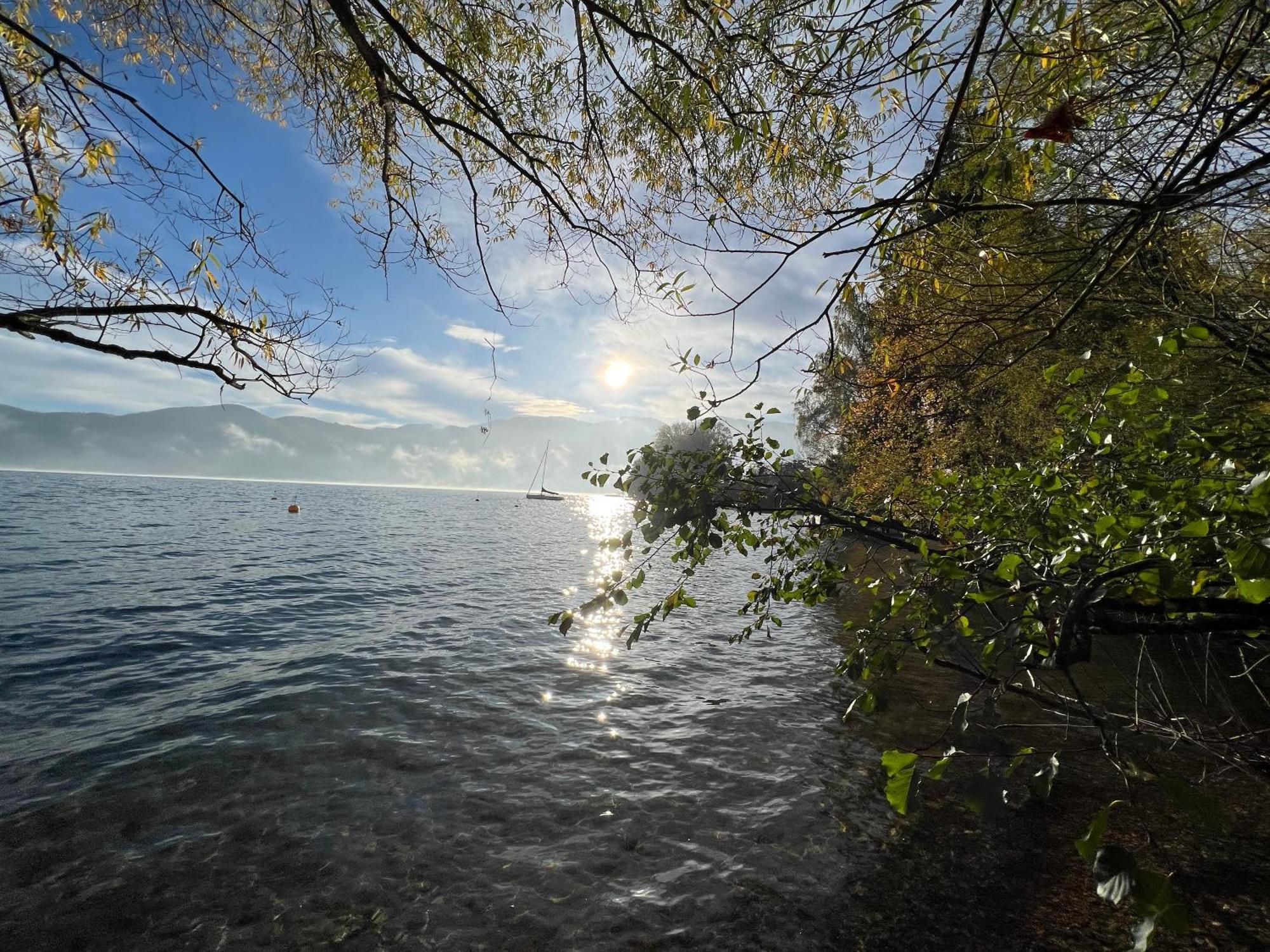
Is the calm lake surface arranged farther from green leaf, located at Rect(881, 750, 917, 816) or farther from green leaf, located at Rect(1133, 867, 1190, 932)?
green leaf, located at Rect(1133, 867, 1190, 932)

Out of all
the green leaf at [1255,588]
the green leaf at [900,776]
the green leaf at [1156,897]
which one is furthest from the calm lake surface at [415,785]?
the green leaf at [1255,588]

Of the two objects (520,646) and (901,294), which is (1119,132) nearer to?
(901,294)

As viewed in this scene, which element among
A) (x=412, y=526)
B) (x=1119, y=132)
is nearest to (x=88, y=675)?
(x=1119, y=132)

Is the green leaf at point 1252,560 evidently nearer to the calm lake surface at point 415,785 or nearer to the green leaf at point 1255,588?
the green leaf at point 1255,588

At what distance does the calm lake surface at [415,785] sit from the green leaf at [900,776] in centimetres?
398

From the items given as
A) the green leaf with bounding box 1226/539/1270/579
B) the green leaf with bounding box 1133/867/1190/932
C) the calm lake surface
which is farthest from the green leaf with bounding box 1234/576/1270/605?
the calm lake surface

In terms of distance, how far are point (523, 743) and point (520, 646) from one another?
611 cm

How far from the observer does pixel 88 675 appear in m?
11.6

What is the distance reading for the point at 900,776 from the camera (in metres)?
2.11

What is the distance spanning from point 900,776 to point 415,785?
7113 mm

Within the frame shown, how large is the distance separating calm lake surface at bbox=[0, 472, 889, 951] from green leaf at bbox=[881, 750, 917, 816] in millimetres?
3979

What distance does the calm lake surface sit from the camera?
507 cm

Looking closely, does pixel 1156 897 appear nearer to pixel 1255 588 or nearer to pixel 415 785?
pixel 1255 588

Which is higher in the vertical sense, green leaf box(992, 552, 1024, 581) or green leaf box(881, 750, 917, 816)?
green leaf box(992, 552, 1024, 581)
